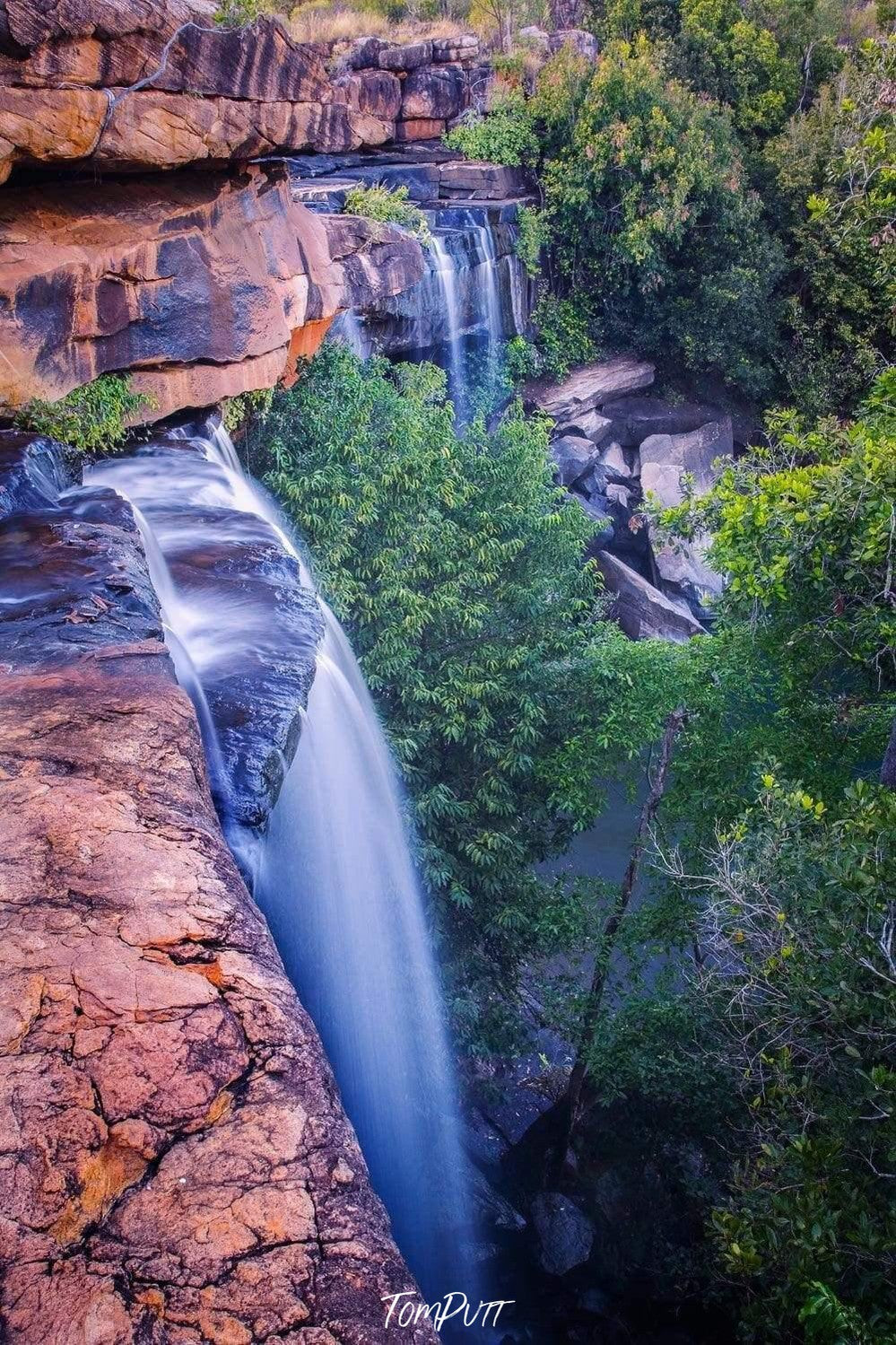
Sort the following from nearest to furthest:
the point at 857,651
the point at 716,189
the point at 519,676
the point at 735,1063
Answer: the point at 735,1063 → the point at 857,651 → the point at 519,676 → the point at 716,189

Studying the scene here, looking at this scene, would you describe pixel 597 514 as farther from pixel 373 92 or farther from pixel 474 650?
pixel 373 92

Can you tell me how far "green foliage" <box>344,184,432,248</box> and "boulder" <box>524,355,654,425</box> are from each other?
177 inches

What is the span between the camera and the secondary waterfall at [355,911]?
750 centimetres

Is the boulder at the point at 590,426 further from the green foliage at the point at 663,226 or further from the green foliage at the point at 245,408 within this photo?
the green foliage at the point at 245,408

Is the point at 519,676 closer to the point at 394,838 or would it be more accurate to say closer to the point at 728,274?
the point at 394,838

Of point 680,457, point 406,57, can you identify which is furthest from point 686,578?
point 406,57

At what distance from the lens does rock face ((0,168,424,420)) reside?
8898 mm

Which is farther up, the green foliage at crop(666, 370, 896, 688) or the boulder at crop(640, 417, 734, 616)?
the green foliage at crop(666, 370, 896, 688)

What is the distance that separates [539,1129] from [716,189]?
18242 mm

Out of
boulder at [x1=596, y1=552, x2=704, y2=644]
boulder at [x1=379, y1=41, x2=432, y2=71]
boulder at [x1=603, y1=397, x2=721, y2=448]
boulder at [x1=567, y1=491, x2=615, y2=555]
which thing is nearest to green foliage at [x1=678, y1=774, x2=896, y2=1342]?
boulder at [x1=596, y1=552, x2=704, y2=644]

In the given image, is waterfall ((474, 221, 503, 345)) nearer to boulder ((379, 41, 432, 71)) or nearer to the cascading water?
the cascading water

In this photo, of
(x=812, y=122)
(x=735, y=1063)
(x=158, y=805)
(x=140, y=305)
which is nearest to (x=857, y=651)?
(x=735, y=1063)

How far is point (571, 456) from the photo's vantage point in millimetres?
18656

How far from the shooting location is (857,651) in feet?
25.2
